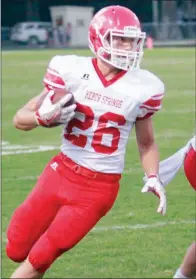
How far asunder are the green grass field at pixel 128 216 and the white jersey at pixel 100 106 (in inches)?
52.9

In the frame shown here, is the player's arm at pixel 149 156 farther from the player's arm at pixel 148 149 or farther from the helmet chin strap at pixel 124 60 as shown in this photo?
the helmet chin strap at pixel 124 60

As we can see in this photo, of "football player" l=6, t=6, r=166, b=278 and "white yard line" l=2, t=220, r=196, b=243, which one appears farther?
"white yard line" l=2, t=220, r=196, b=243

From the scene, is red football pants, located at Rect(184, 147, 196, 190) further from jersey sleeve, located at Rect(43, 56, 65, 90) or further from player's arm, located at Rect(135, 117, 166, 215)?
jersey sleeve, located at Rect(43, 56, 65, 90)

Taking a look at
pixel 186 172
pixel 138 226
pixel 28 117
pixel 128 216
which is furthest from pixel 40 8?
pixel 28 117

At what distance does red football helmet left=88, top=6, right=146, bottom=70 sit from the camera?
4.70 metres

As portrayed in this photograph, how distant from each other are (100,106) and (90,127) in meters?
0.13

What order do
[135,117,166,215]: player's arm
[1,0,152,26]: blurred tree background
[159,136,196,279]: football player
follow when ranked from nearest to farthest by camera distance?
[135,117,166,215]: player's arm < [159,136,196,279]: football player < [1,0,152,26]: blurred tree background

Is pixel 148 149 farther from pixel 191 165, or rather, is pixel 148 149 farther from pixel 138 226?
pixel 138 226

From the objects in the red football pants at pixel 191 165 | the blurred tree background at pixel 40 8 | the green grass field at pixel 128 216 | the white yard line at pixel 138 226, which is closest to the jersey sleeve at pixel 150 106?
the red football pants at pixel 191 165

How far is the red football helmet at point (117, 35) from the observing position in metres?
4.70

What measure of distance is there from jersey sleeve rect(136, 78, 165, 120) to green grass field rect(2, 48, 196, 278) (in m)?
1.46

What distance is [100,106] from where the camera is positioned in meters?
4.69

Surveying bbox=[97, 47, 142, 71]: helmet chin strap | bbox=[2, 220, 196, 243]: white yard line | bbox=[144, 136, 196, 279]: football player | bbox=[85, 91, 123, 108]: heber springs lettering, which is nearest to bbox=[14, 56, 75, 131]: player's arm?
bbox=[85, 91, 123, 108]: heber springs lettering

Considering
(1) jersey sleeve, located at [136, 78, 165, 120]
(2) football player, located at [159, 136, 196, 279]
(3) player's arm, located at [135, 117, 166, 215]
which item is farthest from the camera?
(2) football player, located at [159, 136, 196, 279]
